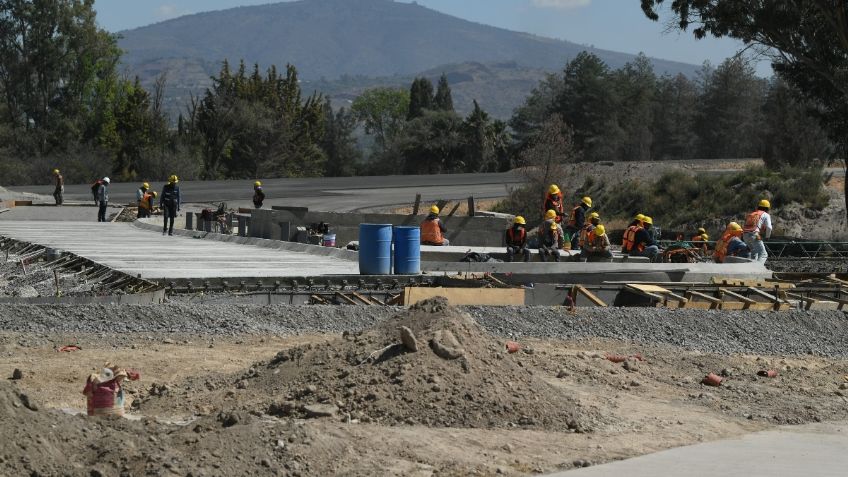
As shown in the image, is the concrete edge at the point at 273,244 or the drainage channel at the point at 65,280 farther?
the concrete edge at the point at 273,244

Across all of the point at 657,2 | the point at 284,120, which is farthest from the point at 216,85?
the point at 657,2

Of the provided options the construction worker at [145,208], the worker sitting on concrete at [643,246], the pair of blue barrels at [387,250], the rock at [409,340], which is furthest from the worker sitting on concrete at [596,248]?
the construction worker at [145,208]

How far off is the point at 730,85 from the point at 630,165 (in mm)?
40205

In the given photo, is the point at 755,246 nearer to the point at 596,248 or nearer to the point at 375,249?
the point at 596,248

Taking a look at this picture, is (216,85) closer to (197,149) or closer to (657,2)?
(197,149)

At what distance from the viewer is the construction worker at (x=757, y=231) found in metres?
23.4

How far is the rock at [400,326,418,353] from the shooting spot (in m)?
10.9

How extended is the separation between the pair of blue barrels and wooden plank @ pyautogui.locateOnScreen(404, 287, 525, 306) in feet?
8.13

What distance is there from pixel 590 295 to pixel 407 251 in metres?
3.69

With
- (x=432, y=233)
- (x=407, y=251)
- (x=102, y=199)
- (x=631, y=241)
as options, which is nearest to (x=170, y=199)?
(x=102, y=199)

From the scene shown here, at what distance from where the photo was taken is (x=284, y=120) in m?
82.4

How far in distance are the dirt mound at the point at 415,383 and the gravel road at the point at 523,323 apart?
475cm

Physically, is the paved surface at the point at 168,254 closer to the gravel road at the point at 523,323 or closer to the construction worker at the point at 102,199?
the construction worker at the point at 102,199

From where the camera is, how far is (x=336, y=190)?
58.1m
